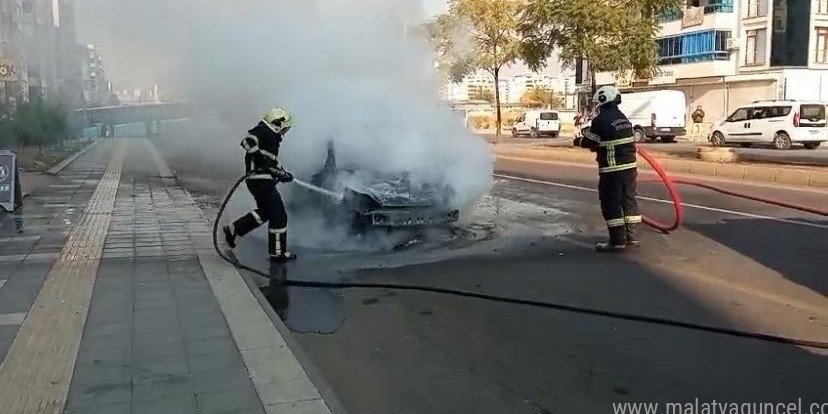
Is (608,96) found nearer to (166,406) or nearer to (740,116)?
(166,406)

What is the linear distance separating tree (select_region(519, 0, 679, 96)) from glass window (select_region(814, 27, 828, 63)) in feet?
76.8

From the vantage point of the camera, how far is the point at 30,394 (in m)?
3.99

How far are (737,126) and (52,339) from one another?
28472 millimetres

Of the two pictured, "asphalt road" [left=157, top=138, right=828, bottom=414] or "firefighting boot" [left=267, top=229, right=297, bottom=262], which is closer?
"asphalt road" [left=157, top=138, right=828, bottom=414]

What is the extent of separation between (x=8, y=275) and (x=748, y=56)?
46158 millimetres

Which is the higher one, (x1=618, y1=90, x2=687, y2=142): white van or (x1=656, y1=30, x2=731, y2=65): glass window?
(x1=656, y1=30, x2=731, y2=65): glass window

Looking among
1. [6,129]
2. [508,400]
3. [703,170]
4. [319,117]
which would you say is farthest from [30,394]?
[6,129]

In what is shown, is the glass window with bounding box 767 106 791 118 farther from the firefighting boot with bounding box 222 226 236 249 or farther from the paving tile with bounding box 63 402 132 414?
the paving tile with bounding box 63 402 132 414

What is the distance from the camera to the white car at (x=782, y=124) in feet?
88.3

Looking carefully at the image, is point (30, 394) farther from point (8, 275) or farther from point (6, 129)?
point (6, 129)

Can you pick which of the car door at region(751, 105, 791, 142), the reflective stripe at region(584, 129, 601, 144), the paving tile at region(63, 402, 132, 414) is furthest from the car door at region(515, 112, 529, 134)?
the paving tile at region(63, 402, 132, 414)

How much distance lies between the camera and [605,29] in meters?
23.5

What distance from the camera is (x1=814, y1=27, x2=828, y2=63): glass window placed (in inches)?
1711

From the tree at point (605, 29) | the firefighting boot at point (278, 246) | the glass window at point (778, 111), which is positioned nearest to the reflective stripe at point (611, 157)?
the firefighting boot at point (278, 246)
